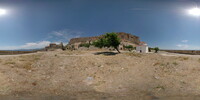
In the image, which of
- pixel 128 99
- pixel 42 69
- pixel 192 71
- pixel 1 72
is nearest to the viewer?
pixel 128 99

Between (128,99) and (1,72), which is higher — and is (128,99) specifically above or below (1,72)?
below

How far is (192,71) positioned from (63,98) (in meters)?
14.1

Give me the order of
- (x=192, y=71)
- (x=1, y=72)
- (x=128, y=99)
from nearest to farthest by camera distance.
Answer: (x=128, y=99) → (x=1, y=72) → (x=192, y=71)

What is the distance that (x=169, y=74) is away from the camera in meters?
13.3

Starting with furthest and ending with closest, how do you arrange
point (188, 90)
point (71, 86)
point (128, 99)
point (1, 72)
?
1. point (1, 72)
2. point (71, 86)
3. point (188, 90)
4. point (128, 99)

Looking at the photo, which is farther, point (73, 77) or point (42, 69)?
point (42, 69)

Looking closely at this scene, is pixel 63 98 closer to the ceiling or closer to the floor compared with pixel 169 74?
closer to the floor

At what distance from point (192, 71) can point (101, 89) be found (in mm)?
10991

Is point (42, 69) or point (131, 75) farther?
point (42, 69)

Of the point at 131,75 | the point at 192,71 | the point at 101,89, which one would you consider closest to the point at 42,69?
the point at 101,89

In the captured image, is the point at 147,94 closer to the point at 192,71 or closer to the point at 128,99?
the point at 128,99

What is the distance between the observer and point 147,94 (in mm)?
9453

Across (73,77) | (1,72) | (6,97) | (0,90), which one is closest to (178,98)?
(73,77)

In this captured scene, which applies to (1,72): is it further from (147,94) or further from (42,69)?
(147,94)
